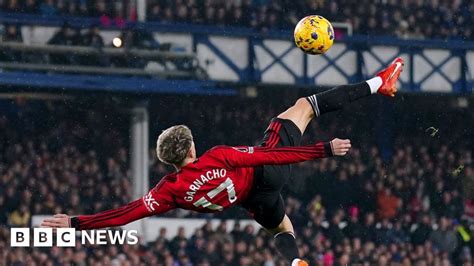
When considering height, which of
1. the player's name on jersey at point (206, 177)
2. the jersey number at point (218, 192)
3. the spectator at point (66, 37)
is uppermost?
the spectator at point (66, 37)

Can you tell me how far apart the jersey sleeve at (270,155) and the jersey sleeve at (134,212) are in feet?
1.77

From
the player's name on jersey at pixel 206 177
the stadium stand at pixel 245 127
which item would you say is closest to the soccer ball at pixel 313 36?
the player's name on jersey at pixel 206 177

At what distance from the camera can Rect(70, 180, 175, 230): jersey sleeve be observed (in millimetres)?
8602

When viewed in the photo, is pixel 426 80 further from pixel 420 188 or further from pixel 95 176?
pixel 95 176

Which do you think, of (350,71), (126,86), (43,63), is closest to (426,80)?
(350,71)

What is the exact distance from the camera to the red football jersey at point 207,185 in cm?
834

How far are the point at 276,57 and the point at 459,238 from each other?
529 centimetres

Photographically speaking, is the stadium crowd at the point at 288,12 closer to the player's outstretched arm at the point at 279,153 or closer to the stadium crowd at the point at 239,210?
the stadium crowd at the point at 239,210

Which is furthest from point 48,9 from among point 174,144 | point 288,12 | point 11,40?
point 174,144

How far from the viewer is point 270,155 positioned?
827cm

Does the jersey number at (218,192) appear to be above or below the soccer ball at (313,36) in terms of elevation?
below

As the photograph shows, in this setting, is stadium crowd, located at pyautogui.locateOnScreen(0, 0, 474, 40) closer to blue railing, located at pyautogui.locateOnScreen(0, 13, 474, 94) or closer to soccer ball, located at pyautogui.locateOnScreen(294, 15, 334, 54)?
blue railing, located at pyautogui.locateOnScreen(0, 13, 474, 94)

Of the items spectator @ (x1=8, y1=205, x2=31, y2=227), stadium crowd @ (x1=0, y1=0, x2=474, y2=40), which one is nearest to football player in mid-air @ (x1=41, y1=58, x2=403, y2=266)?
spectator @ (x1=8, y1=205, x2=31, y2=227)

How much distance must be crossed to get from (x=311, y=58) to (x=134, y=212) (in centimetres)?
1477
